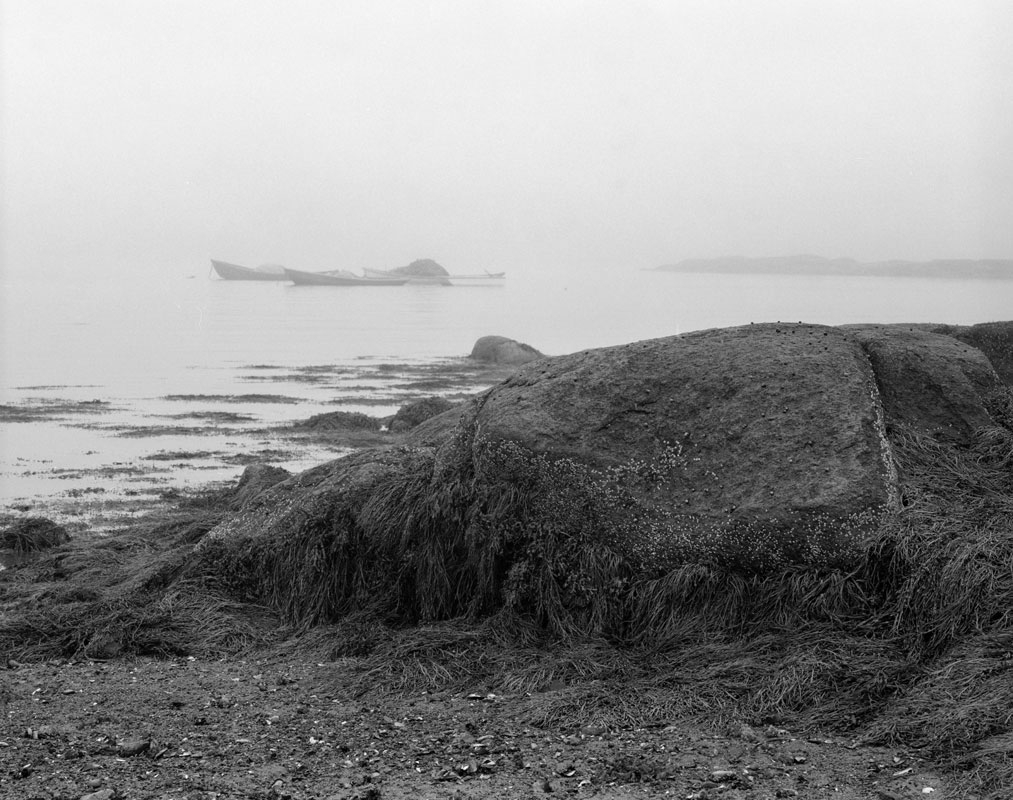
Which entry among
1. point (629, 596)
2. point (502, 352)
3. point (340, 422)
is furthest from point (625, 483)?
point (502, 352)

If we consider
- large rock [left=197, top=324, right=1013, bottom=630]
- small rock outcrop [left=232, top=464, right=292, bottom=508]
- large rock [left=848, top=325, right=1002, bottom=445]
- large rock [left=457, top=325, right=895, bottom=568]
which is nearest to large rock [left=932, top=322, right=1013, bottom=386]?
large rock [left=197, top=324, right=1013, bottom=630]

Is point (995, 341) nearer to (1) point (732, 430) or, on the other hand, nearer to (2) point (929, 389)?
(2) point (929, 389)

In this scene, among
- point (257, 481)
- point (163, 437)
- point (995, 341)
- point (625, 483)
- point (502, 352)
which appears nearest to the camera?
point (625, 483)

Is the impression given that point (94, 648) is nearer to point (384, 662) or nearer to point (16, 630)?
point (16, 630)

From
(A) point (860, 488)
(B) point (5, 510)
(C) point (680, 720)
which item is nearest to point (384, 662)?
(C) point (680, 720)

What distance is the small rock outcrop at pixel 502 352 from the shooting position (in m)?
33.1

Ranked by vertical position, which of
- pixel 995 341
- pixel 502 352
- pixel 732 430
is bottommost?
pixel 502 352

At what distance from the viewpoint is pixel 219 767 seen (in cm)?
464

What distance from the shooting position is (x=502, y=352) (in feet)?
A: 110

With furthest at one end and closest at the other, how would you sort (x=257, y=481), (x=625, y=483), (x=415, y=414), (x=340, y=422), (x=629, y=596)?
(x=340, y=422)
(x=415, y=414)
(x=257, y=481)
(x=625, y=483)
(x=629, y=596)

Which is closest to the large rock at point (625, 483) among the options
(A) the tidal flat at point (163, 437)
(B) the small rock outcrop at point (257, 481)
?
(B) the small rock outcrop at point (257, 481)

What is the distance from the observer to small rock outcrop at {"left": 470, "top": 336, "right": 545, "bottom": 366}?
109 feet

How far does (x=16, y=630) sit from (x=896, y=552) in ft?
17.6

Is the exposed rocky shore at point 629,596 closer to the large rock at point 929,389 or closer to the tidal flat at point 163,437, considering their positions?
the large rock at point 929,389
